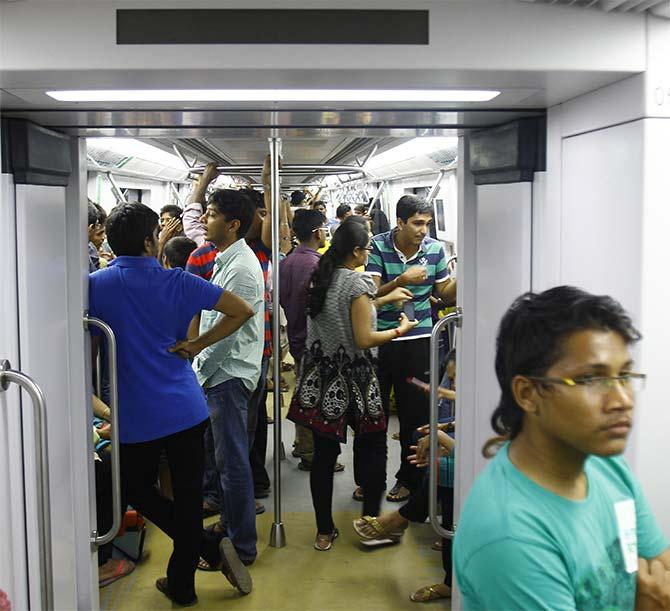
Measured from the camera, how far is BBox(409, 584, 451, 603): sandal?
3668mm

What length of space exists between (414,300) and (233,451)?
160cm

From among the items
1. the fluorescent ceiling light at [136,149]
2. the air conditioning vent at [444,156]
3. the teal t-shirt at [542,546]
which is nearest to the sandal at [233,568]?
the teal t-shirt at [542,546]

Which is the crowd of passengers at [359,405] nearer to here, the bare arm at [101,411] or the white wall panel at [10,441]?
the bare arm at [101,411]

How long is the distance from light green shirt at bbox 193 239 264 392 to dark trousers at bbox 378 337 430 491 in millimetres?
1020

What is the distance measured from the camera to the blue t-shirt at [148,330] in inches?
130

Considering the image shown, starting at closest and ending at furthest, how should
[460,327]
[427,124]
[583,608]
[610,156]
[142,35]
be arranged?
[583,608], [142,35], [610,156], [427,124], [460,327]

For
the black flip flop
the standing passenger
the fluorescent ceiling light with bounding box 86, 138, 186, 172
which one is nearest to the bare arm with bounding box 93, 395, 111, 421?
the black flip flop

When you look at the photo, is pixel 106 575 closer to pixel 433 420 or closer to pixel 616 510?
pixel 433 420

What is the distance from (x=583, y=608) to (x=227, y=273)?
2813mm

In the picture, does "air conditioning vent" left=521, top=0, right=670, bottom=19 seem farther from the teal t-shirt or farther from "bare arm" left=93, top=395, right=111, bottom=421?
"bare arm" left=93, top=395, right=111, bottom=421

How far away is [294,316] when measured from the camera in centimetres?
515

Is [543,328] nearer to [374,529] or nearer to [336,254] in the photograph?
[336,254]

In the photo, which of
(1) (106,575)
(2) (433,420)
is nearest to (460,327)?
(2) (433,420)

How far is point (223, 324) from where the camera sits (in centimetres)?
353
